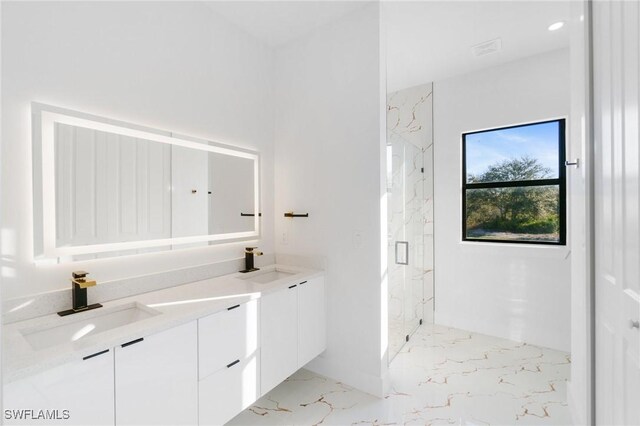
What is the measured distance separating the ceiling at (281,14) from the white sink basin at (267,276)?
1.90 m

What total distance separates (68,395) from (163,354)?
1.13 ft

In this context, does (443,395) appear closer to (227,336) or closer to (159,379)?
(227,336)

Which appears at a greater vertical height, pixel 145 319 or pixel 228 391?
pixel 145 319

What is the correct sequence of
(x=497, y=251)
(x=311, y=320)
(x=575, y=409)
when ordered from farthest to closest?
(x=497, y=251) < (x=311, y=320) < (x=575, y=409)

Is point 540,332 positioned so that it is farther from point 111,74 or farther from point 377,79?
point 111,74

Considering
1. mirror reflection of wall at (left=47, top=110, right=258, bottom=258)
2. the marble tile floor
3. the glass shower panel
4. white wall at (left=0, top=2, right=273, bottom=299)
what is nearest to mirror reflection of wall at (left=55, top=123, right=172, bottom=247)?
mirror reflection of wall at (left=47, top=110, right=258, bottom=258)

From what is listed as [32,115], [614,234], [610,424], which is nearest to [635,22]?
[614,234]

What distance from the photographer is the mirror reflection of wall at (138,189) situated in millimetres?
1607

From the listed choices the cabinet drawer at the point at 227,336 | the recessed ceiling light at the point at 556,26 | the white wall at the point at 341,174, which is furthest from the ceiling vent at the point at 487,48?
the cabinet drawer at the point at 227,336

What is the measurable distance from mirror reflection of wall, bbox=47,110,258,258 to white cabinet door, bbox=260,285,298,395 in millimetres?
685

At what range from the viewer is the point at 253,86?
2607 mm

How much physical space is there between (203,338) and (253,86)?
1936mm

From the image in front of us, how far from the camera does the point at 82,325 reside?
153 cm

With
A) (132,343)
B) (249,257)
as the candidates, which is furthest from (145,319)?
(249,257)
